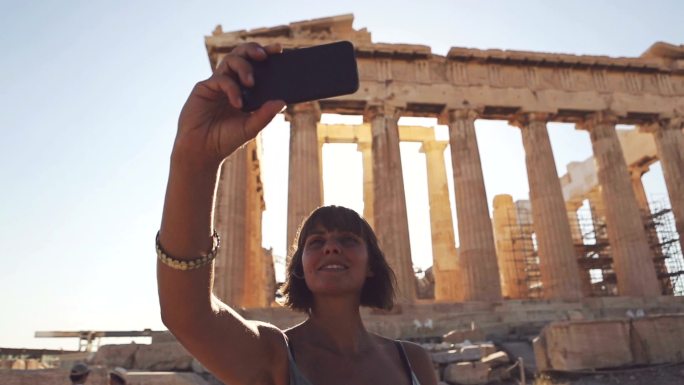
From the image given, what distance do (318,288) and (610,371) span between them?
9.45 meters

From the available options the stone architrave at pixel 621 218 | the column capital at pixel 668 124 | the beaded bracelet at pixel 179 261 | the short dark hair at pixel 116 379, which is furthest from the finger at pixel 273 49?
the column capital at pixel 668 124

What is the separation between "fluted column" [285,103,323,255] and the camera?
19.0 m

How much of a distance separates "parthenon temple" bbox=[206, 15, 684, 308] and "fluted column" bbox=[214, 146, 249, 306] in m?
0.05

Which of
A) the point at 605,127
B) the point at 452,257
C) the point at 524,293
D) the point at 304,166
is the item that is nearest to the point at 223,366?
the point at 304,166

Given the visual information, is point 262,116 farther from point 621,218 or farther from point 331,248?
point 621,218

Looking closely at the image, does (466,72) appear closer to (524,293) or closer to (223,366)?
(524,293)

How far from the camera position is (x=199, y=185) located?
144 cm

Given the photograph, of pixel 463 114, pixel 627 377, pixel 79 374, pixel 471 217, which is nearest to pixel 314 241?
pixel 79 374

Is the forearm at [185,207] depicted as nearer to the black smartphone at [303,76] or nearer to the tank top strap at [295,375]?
the black smartphone at [303,76]

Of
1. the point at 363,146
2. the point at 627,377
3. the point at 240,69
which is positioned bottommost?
the point at 627,377

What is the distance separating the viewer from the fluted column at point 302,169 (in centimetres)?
1902

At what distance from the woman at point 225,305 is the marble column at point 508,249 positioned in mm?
26582

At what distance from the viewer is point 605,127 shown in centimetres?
2239

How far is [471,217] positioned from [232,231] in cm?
867
